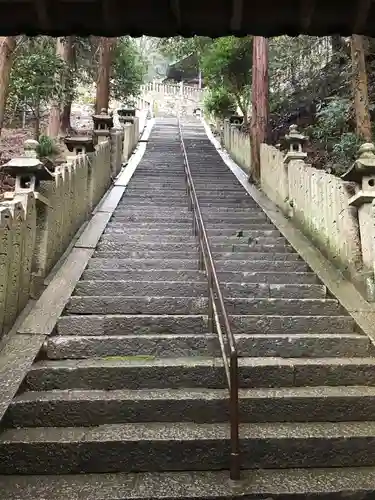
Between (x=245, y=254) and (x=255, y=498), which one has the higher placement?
(x=245, y=254)

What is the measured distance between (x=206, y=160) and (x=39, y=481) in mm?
14022

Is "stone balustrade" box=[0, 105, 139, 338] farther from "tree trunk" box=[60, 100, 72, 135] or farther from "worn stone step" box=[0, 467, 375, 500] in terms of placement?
"tree trunk" box=[60, 100, 72, 135]

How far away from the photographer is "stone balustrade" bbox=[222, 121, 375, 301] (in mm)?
5824

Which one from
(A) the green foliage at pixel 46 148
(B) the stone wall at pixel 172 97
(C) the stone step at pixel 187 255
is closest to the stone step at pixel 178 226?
(C) the stone step at pixel 187 255

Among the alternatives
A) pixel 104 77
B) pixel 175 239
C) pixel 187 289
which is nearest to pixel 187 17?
pixel 187 289

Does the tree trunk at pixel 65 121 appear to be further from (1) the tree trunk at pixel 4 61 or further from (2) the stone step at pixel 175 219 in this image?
(2) the stone step at pixel 175 219

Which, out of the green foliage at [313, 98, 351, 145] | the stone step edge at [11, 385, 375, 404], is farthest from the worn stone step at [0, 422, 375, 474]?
the green foliage at [313, 98, 351, 145]

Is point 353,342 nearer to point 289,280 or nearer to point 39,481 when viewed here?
point 289,280

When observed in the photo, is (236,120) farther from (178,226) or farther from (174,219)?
(178,226)

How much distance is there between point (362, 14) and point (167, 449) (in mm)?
2935

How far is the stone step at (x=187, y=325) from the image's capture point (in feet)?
16.6

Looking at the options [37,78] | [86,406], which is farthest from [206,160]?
[86,406]

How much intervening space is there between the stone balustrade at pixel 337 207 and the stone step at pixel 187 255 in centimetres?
56

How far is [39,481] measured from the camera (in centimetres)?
348
